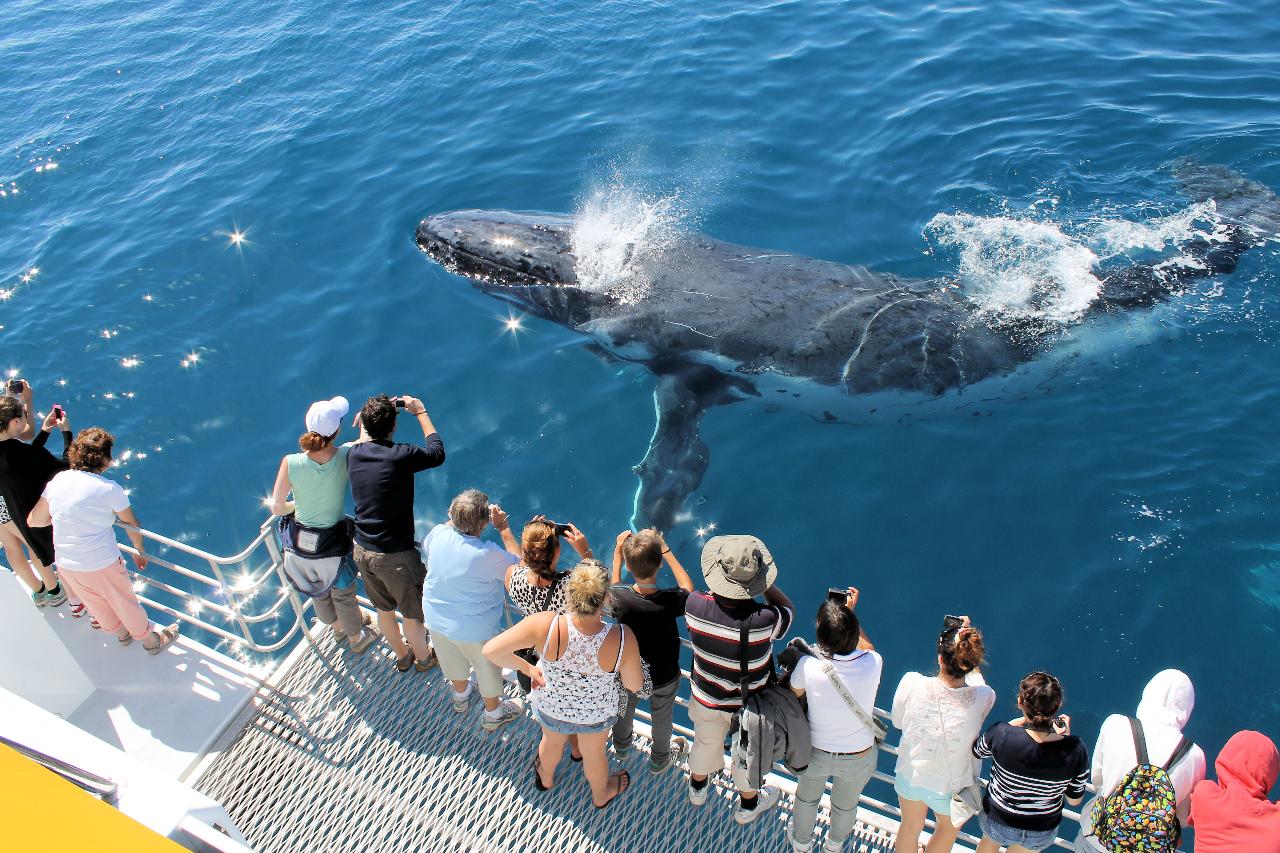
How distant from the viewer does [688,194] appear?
1442cm

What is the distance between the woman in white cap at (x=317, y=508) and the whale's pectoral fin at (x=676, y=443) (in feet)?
11.2

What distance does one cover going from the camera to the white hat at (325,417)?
6.43 metres

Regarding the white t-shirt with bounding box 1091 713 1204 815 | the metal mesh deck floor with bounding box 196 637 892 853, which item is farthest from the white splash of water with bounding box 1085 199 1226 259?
the metal mesh deck floor with bounding box 196 637 892 853

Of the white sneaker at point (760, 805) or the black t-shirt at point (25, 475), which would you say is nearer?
the white sneaker at point (760, 805)

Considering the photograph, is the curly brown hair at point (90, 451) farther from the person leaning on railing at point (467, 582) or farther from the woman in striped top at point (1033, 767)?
the woman in striped top at point (1033, 767)

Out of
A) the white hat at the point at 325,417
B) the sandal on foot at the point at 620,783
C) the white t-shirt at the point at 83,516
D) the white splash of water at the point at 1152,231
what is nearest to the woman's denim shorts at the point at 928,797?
the sandal on foot at the point at 620,783

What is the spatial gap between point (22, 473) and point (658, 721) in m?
5.36

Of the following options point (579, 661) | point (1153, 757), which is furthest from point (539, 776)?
point (1153, 757)

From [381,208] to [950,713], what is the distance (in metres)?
13.1

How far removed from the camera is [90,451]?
648cm

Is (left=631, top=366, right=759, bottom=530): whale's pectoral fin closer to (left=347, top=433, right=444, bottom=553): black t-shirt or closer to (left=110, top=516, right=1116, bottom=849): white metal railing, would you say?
(left=110, top=516, right=1116, bottom=849): white metal railing

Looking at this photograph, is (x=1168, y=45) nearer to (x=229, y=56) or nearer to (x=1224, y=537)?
(x=1224, y=537)

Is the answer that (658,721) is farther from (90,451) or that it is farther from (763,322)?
(763,322)

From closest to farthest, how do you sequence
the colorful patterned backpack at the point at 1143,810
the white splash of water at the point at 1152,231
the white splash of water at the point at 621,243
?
the colorful patterned backpack at the point at 1143,810, the white splash of water at the point at 621,243, the white splash of water at the point at 1152,231
